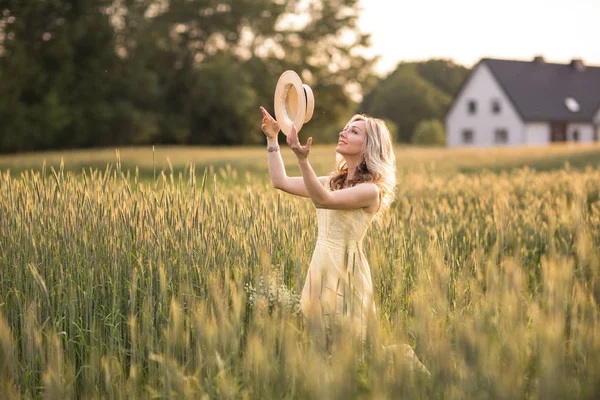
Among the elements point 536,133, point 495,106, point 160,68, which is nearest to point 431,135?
point 495,106

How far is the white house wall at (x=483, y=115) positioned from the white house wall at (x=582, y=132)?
14.4 feet

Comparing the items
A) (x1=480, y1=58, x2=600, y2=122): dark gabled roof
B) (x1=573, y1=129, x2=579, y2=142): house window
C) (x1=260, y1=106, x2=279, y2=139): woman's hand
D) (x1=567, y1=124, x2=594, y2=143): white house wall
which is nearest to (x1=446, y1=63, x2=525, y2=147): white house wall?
(x1=480, y1=58, x2=600, y2=122): dark gabled roof

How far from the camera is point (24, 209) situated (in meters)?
4.30

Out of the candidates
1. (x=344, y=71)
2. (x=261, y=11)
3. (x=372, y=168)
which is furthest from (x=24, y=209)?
(x=344, y=71)

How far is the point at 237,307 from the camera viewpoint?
2383 mm

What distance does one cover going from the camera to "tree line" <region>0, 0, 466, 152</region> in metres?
30.3

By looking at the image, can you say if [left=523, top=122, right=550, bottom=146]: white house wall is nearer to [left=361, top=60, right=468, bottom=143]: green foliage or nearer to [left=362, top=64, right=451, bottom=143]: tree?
[left=361, top=60, right=468, bottom=143]: green foliage

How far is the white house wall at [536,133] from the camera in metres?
45.6

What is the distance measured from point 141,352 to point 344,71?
4386 centimetres

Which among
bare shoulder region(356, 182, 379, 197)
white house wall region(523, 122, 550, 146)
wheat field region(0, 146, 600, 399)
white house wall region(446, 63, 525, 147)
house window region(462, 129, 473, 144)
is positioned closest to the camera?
wheat field region(0, 146, 600, 399)

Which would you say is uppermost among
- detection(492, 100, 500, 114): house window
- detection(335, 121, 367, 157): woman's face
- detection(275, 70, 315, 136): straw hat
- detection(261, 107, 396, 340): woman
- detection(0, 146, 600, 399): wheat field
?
detection(492, 100, 500, 114): house window

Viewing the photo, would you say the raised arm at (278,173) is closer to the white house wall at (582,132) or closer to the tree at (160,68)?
the tree at (160,68)

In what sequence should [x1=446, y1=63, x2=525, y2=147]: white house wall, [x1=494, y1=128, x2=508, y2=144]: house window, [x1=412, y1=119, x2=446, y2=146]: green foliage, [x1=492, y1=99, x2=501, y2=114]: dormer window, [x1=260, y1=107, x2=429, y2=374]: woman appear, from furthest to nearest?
[x1=412, y1=119, x2=446, y2=146]: green foliage
[x1=494, y1=128, x2=508, y2=144]: house window
[x1=492, y1=99, x2=501, y2=114]: dormer window
[x1=446, y1=63, x2=525, y2=147]: white house wall
[x1=260, y1=107, x2=429, y2=374]: woman

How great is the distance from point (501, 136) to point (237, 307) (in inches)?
1892
